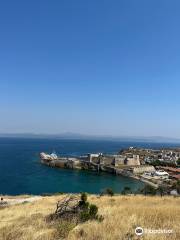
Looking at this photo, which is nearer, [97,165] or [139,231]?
[139,231]

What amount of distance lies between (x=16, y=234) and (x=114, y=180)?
69.8 m

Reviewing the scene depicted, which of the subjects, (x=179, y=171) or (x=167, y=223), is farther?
(x=179, y=171)

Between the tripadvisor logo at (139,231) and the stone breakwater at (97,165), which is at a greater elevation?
the tripadvisor logo at (139,231)

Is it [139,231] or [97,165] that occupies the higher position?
[139,231]

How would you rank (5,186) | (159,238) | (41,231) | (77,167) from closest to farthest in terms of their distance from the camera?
(159,238)
(41,231)
(5,186)
(77,167)

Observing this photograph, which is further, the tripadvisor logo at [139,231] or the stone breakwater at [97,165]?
the stone breakwater at [97,165]

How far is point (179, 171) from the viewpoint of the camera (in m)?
87.8

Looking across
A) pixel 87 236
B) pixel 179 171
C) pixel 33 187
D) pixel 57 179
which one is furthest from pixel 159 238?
pixel 179 171

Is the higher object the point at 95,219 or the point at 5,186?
the point at 95,219

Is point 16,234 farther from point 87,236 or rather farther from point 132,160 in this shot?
point 132,160

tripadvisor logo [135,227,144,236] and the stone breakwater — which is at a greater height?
tripadvisor logo [135,227,144,236]

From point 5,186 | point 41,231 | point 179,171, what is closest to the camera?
point 41,231

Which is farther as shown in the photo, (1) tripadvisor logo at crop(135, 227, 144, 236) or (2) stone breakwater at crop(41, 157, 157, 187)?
(2) stone breakwater at crop(41, 157, 157, 187)

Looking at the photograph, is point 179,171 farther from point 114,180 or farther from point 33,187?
point 33,187
